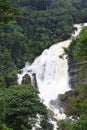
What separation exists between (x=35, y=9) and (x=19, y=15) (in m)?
37.3

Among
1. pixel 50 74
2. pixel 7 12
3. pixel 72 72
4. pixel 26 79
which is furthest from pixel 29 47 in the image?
pixel 7 12

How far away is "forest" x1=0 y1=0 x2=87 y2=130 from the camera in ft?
63.7

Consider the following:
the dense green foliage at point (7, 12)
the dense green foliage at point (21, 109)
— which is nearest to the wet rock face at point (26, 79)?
the dense green foliage at point (21, 109)

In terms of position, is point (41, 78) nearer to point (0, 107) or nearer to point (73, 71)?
point (73, 71)

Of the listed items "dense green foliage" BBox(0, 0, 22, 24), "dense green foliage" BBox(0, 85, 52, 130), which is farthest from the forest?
"dense green foliage" BBox(0, 0, 22, 24)

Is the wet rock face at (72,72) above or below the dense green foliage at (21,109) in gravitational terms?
above

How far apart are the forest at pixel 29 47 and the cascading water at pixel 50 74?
1.10 meters

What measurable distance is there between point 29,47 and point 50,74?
668 cm

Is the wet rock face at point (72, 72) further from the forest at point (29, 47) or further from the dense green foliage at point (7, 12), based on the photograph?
the dense green foliage at point (7, 12)

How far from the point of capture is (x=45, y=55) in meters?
36.4

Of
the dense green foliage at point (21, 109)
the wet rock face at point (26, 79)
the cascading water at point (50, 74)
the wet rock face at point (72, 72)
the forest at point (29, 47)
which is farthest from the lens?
the wet rock face at point (26, 79)

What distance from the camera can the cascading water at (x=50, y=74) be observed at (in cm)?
3088

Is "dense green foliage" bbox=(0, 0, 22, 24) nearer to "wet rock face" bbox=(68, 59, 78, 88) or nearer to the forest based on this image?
the forest

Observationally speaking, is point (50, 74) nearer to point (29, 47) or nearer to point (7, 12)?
point (29, 47)
